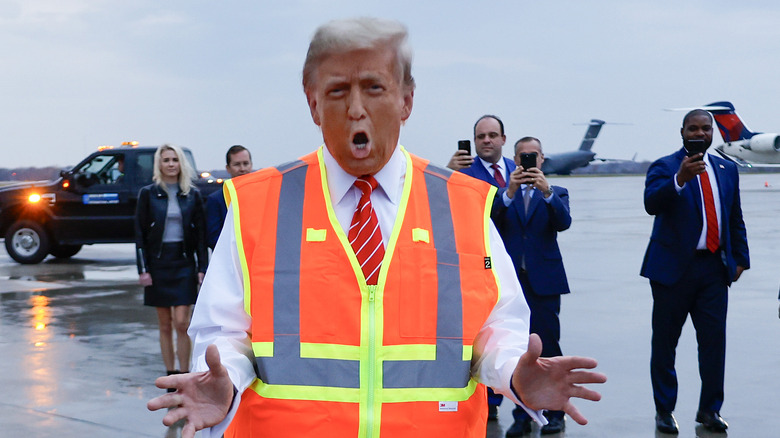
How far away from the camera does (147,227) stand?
723 cm

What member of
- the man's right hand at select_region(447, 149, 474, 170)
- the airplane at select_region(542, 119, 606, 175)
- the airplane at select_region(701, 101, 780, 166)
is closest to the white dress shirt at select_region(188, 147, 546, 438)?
the man's right hand at select_region(447, 149, 474, 170)

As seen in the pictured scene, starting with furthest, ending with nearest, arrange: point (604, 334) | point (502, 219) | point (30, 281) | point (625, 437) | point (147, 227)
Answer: point (30, 281), point (604, 334), point (147, 227), point (502, 219), point (625, 437)

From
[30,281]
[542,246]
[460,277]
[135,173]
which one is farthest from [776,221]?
[460,277]

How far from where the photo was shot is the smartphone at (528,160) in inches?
232

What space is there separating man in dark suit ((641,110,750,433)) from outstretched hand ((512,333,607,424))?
3944 millimetres

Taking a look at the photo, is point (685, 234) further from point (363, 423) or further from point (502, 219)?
point (363, 423)

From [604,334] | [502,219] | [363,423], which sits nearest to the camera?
[363,423]

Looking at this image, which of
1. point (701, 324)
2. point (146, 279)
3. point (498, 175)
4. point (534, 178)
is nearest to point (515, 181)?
point (534, 178)

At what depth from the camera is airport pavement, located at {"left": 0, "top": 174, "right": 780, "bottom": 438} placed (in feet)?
20.4

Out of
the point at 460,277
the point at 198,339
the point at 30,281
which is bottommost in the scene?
the point at 30,281

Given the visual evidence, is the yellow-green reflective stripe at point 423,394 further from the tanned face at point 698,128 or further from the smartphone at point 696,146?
the tanned face at point 698,128

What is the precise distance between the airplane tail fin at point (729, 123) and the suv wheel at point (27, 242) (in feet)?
148

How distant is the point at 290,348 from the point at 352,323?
0.57 ft

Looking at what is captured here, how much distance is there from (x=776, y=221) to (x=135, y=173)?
17.3 metres
